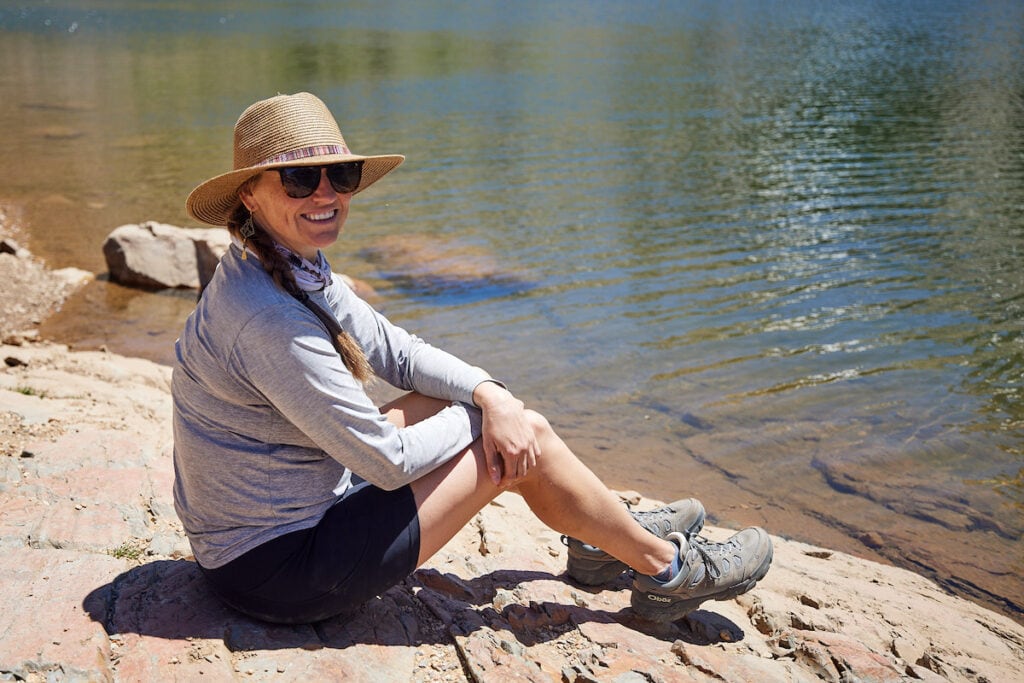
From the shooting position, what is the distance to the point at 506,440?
285 centimetres

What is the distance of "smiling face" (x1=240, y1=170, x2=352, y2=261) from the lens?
2760mm

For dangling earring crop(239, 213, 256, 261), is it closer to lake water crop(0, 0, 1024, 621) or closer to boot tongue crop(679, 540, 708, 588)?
boot tongue crop(679, 540, 708, 588)

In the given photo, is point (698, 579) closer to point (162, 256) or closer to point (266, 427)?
point (266, 427)

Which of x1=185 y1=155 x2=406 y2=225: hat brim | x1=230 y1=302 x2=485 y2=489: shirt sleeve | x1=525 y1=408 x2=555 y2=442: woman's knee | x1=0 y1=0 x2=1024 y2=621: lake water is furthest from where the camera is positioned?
x1=0 y1=0 x2=1024 y2=621: lake water

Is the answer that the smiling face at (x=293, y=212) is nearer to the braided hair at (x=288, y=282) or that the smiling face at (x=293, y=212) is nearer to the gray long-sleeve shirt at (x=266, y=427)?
the braided hair at (x=288, y=282)

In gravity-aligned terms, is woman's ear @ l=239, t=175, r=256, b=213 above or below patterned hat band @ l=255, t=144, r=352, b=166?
below

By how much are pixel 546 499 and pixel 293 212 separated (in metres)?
1.22

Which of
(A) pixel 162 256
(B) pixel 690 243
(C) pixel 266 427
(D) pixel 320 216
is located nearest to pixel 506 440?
(C) pixel 266 427

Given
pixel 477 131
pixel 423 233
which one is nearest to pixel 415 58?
pixel 477 131

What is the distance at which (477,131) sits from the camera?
53.7ft

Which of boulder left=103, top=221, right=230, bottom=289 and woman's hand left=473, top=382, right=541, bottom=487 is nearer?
woman's hand left=473, top=382, right=541, bottom=487

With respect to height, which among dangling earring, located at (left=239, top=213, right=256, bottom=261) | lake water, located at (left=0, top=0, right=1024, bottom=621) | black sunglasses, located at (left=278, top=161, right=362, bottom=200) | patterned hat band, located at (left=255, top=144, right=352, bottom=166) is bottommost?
lake water, located at (left=0, top=0, right=1024, bottom=621)

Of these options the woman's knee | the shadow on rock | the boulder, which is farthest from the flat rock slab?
the boulder

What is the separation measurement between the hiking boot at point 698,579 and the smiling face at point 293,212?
163 centimetres
